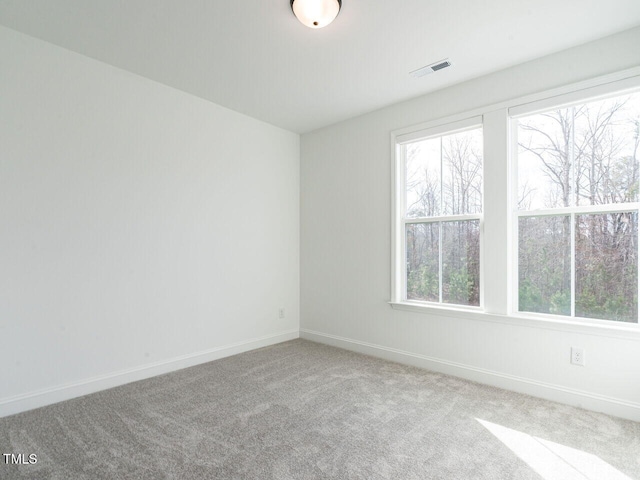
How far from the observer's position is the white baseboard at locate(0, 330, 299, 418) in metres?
2.34

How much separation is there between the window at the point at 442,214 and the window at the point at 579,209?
1.20ft

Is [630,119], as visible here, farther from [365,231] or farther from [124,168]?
[124,168]

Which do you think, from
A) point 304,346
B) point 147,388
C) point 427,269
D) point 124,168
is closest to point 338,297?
point 304,346

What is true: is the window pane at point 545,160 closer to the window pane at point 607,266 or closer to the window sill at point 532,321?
the window pane at point 607,266

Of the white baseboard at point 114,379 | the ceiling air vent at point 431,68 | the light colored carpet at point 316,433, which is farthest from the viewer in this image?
the ceiling air vent at point 431,68

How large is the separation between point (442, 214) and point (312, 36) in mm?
1940

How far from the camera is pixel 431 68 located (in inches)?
112

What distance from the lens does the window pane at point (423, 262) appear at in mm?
3346

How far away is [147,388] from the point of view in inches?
109

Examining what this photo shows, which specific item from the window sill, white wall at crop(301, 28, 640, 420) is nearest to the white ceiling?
white wall at crop(301, 28, 640, 420)

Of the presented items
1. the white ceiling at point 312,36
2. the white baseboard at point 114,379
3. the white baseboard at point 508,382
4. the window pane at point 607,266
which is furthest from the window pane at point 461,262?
the white baseboard at point 114,379

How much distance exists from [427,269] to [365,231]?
0.80 metres

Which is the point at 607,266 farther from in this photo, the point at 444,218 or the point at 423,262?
the point at 423,262

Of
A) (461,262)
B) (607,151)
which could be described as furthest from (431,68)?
(461,262)
